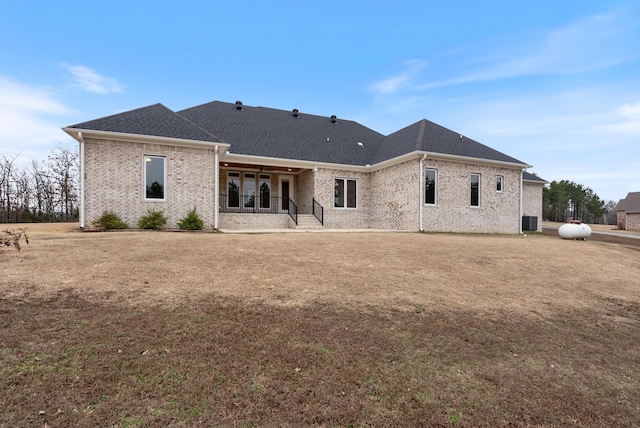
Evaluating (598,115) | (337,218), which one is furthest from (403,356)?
(598,115)

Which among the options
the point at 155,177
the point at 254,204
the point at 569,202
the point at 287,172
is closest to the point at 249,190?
the point at 254,204

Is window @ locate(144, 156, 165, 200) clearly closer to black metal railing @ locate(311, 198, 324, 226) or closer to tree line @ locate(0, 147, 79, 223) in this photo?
black metal railing @ locate(311, 198, 324, 226)

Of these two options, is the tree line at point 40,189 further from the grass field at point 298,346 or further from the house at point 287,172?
the grass field at point 298,346

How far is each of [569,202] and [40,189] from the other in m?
68.5

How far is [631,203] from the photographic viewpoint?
34.9 metres

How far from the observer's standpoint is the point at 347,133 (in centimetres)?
2050

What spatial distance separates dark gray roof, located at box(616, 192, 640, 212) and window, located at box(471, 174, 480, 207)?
3181 centimetres

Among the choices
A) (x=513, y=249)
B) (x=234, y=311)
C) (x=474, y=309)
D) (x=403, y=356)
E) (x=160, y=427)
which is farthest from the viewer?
(x=513, y=249)

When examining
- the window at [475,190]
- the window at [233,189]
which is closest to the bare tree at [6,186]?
the window at [233,189]

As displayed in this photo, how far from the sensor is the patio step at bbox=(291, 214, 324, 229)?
15722 millimetres

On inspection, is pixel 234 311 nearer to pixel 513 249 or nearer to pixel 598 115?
pixel 513 249

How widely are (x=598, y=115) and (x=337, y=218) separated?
16.7 m

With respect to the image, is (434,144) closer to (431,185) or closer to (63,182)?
(431,185)

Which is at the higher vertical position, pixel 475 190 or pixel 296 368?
pixel 475 190
